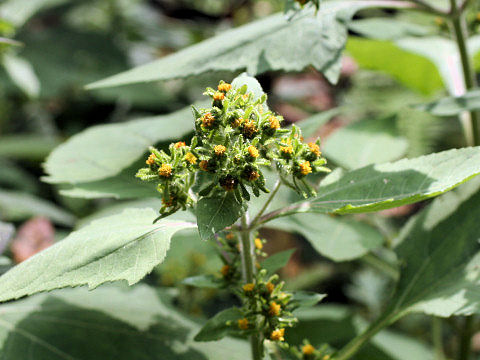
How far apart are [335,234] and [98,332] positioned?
0.54 meters

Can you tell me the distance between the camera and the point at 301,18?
1.03m

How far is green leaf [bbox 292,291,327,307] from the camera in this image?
29.9 inches

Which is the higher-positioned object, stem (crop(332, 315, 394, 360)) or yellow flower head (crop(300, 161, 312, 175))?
yellow flower head (crop(300, 161, 312, 175))

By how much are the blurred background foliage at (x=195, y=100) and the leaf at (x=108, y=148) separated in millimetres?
333

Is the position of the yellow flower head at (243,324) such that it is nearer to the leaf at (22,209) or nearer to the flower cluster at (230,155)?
the flower cluster at (230,155)

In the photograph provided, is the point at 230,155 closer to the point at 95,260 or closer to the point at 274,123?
the point at 274,123

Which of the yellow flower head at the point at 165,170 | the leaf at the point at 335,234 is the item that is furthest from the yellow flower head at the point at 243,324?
the leaf at the point at 335,234

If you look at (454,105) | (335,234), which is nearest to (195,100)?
(335,234)

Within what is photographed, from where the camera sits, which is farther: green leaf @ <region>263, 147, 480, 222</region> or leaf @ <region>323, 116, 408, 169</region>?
leaf @ <region>323, 116, 408, 169</region>

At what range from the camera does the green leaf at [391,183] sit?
0.67m

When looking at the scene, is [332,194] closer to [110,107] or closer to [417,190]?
[417,190]

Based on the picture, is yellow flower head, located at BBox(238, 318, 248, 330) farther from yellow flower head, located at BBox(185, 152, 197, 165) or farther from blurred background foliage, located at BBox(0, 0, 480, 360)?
blurred background foliage, located at BBox(0, 0, 480, 360)

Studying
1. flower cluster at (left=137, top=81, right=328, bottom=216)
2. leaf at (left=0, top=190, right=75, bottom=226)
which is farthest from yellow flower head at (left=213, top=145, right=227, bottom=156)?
leaf at (left=0, top=190, right=75, bottom=226)

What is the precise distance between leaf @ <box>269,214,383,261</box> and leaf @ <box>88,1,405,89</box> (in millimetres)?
337
